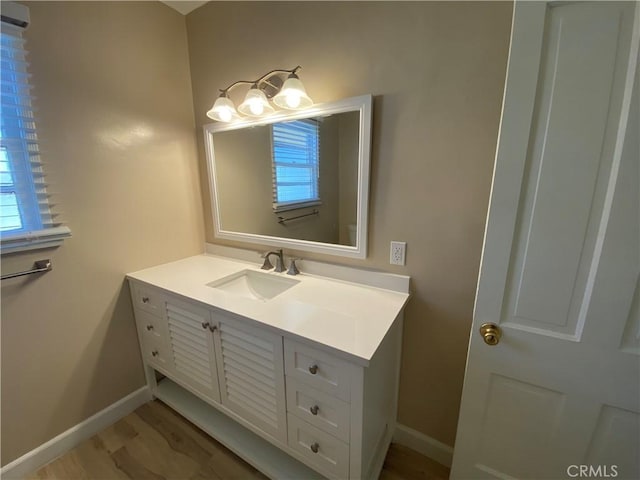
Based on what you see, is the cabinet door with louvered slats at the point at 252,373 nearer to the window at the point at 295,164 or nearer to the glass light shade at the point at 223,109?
the window at the point at 295,164

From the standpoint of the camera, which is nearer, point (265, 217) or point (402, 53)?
point (402, 53)

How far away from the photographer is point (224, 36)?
155cm

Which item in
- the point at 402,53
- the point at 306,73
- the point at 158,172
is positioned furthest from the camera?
the point at 158,172

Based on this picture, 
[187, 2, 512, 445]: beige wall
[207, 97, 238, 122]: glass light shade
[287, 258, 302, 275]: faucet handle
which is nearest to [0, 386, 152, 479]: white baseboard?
Answer: [287, 258, 302, 275]: faucet handle

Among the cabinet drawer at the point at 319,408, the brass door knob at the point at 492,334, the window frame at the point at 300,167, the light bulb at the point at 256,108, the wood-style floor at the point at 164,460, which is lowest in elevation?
the wood-style floor at the point at 164,460

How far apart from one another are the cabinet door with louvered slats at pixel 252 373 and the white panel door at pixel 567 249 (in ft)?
2.53

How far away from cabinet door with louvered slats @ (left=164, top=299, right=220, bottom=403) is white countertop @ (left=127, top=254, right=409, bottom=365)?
11 centimetres

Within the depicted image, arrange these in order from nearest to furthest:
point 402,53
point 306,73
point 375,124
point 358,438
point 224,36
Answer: point 358,438 < point 402,53 < point 375,124 < point 306,73 < point 224,36

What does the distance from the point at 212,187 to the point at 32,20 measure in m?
1.04

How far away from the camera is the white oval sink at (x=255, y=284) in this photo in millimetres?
1522

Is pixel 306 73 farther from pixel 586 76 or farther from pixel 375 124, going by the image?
pixel 586 76

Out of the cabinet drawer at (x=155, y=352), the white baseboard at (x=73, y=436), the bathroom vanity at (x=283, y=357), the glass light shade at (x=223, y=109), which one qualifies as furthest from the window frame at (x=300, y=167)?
the white baseboard at (x=73, y=436)

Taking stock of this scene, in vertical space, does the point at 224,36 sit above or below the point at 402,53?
above

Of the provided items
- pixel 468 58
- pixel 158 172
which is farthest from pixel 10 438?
pixel 468 58
